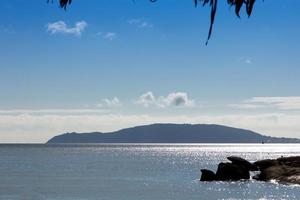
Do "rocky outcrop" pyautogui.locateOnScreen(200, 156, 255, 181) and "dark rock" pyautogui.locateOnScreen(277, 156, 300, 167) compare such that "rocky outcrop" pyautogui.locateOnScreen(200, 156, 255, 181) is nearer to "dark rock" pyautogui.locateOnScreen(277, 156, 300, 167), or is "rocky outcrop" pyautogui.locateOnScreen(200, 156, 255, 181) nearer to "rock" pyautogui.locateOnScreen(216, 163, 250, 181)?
"rock" pyautogui.locateOnScreen(216, 163, 250, 181)

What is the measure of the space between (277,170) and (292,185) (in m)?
9.38

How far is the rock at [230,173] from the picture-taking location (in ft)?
308

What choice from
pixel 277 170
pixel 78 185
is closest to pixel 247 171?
pixel 277 170

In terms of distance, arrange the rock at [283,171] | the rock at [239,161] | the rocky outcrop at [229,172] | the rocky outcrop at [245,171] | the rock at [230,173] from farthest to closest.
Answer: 1. the rock at [239,161]
2. the rocky outcrop at [229,172]
3. the rock at [230,173]
4. the rocky outcrop at [245,171]
5. the rock at [283,171]

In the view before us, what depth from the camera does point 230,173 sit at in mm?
94125

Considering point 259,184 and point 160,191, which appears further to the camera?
point 259,184

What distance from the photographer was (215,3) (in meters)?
4.43

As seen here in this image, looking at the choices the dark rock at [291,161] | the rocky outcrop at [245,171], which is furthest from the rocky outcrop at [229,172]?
the dark rock at [291,161]

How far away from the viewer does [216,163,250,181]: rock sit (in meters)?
93.8

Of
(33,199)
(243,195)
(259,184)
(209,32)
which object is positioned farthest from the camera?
(259,184)

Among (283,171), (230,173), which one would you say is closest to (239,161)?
(230,173)

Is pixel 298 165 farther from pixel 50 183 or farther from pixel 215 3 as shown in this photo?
pixel 215 3

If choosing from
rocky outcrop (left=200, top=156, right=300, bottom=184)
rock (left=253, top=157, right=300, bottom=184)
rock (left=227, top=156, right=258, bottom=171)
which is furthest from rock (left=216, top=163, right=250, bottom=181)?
rock (left=253, top=157, right=300, bottom=184)

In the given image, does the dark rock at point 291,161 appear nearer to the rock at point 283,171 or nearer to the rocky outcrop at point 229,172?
the rock at point 283,171
